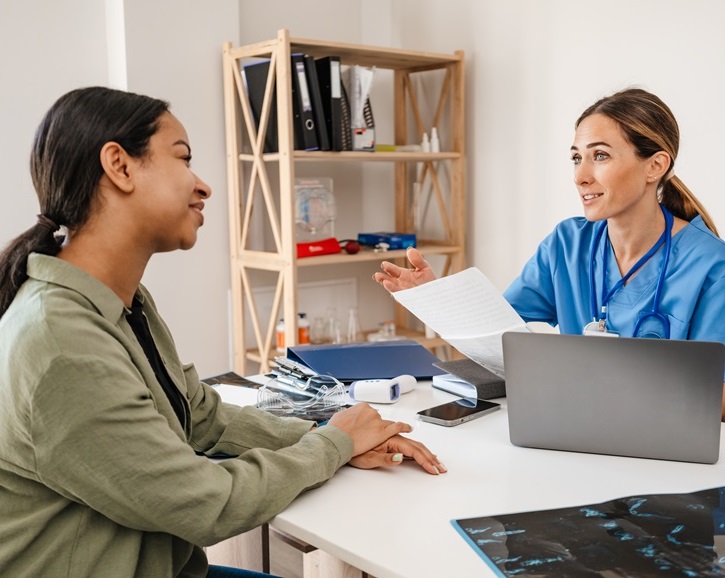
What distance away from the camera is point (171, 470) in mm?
993

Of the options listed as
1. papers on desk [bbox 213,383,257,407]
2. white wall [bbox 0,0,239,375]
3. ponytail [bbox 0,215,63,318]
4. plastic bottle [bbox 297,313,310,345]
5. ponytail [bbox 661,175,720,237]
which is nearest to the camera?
ponytail [bbox 0,215,63,318]

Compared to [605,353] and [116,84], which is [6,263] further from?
[116,84]

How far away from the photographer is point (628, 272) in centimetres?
185

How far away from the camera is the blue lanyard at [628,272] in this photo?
69.9 inches

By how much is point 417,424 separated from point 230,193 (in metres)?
1.87

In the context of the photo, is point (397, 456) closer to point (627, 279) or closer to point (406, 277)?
point (406, 277)

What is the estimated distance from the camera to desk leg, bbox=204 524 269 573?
1.56 meters

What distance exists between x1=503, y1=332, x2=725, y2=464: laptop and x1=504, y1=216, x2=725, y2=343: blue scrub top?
1.70 ft

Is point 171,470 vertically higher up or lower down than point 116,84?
lower down

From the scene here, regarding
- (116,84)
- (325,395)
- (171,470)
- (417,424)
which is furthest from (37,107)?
(171,470)

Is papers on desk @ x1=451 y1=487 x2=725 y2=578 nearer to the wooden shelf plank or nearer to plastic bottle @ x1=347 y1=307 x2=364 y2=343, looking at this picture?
the wooden shelf plank

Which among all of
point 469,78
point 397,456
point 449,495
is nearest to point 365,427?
point 397,456

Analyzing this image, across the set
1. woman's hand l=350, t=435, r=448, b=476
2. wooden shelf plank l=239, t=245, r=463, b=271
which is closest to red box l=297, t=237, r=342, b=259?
wooden shelf plank l=239, t=245, r=463, b=271

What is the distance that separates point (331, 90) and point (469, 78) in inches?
27.8
